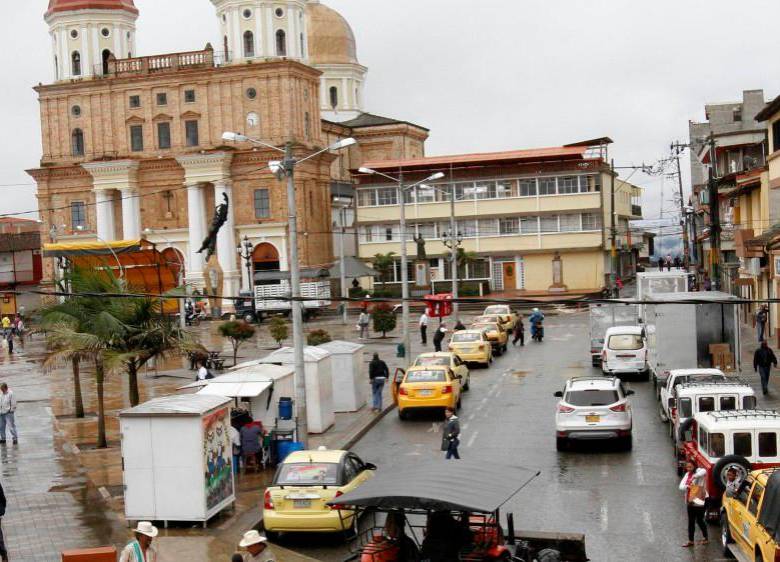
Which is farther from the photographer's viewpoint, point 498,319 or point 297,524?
point 498,319

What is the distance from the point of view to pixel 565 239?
7806 cm

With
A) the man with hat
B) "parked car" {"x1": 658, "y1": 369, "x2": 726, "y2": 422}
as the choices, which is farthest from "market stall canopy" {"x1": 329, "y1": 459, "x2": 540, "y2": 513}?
"parked car" {"x1": 658, "y1": 369, "x2": 726, "y2": 422}

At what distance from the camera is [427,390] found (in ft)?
94.4

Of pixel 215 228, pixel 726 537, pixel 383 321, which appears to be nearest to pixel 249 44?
pixel 215 228

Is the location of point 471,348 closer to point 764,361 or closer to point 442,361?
point 442,361

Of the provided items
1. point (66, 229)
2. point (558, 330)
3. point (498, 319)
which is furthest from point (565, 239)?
point (66, 229)

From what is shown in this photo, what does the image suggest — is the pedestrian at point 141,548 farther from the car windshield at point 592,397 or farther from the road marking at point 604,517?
the car windshield at point 592,397

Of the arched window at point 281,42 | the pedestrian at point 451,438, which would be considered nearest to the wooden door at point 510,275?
the arched window at point 281,42

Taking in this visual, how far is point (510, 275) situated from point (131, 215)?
28.3m

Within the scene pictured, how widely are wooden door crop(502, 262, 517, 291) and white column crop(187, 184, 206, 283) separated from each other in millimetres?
21819

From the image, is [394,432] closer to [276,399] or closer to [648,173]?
[276,399]

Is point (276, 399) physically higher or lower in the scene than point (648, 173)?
lower

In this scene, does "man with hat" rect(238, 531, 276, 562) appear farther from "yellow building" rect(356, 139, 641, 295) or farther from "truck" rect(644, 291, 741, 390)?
"yellow building" rect(356, 139, 641, 295)

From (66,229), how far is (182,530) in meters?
70.4
